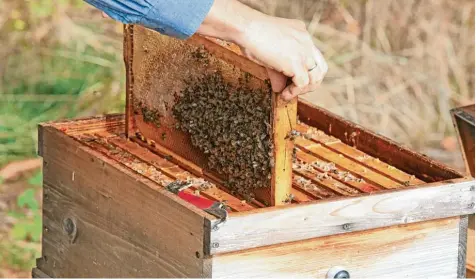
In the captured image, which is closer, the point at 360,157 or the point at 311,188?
the point at 311,188

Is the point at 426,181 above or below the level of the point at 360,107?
below

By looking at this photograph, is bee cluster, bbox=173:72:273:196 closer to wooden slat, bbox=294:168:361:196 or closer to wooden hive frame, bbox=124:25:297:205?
wooden hive frame, bbox=124:25:297:205

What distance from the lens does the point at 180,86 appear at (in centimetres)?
312

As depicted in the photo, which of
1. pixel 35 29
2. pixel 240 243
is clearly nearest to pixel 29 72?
pixel 35 29

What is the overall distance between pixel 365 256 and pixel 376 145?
50cm

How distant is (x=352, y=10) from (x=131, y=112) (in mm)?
2207

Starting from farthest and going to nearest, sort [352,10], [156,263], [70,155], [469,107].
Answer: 1. [352,10]
2. [469,107]
3. [70,155]
4. [156,263]

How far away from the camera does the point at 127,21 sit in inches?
94.3

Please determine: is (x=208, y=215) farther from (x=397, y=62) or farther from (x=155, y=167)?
(x=397, y=62)

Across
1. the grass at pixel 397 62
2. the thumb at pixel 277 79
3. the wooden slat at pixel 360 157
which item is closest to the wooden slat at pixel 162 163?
the thumb at pixel 277 79

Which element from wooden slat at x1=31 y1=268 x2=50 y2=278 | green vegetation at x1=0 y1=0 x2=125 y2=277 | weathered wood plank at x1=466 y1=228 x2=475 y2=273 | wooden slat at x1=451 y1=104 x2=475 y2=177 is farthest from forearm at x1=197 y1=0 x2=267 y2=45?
green vegetation at x1=0 y1=0 x2=125 y2=277

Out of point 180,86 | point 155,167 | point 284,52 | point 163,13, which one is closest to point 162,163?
point 155,167

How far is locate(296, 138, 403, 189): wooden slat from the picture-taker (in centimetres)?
297

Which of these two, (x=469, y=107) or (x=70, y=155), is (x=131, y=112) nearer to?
(x=70, y=155)
